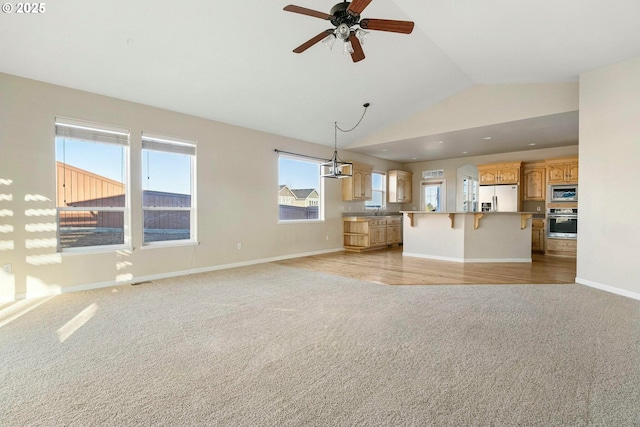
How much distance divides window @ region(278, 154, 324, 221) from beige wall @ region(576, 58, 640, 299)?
5063 millimetres

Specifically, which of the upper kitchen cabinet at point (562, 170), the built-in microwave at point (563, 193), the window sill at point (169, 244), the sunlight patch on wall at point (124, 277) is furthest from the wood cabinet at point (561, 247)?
the sunlight patch on wall at point (124, 277)

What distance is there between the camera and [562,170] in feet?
23.5

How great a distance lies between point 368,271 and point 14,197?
5.04 meters

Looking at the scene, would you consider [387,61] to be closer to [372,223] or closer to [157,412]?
[372,223]

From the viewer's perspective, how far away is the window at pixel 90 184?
418 centimetres

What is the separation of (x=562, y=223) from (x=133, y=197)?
871 centimetres

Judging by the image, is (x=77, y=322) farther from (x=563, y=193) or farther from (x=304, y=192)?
(x=563, y=193)

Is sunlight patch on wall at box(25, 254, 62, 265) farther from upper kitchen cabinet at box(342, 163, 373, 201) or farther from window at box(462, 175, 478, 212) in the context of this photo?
window at box(462, 175, 478, 212)

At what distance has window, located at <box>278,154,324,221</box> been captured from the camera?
6945mm

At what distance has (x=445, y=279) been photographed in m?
4.93

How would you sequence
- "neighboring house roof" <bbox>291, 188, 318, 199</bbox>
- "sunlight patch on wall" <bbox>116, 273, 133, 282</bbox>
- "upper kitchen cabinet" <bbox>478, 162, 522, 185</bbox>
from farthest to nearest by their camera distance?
"upper kitchen cabinet" <bbox>478, 162, 522, 185</bbox> < "neighboring house roof" <bbox>291, 188, 318, 199</bbox> < "sunlight patch on wall" <bbox>116, 273, 133, 282</bbox>

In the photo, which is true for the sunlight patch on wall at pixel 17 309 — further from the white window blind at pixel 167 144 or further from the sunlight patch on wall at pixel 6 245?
the white window blind at pixel 167 144

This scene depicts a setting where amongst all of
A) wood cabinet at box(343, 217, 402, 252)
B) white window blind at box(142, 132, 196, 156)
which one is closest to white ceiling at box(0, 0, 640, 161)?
white window blind at box(142, 132, 196, 156)

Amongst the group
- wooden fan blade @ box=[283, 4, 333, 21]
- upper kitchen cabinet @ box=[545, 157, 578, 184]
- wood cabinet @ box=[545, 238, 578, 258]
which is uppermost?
wooden fan blade @ box=[283, 4, 333, 21]
